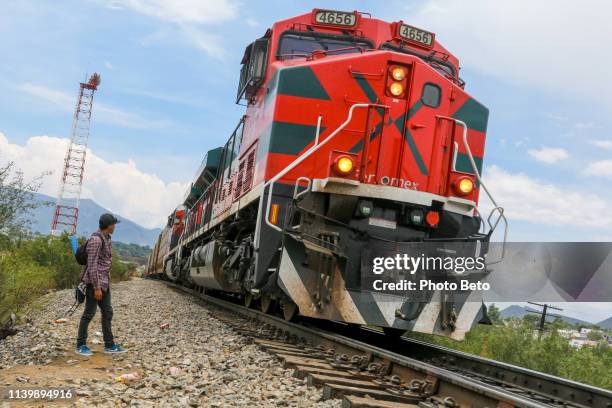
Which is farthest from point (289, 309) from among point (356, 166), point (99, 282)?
point (99, 282)

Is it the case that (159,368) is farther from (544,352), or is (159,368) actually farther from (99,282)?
(544,352)

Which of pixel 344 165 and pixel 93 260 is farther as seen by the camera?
pixel 344 165

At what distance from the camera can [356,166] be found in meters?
6.20

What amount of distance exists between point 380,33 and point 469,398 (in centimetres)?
463

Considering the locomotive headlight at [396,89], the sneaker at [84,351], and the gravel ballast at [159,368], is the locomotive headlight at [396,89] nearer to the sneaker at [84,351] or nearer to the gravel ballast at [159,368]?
the gravel ballast at [159,368]

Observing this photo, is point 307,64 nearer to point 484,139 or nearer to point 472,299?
point 484,139

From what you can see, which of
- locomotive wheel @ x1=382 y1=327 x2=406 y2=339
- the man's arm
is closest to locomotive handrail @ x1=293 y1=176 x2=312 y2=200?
Result: the man's arm

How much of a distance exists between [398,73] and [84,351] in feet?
13.5

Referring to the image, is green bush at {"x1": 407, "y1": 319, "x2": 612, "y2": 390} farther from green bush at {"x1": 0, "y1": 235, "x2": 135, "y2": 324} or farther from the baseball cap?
green bush at {"x1": 0, "y1": 235, "x2": 135, "y2": 324}

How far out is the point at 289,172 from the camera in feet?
21.4

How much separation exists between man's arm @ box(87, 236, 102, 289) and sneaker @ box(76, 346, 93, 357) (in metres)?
0.54

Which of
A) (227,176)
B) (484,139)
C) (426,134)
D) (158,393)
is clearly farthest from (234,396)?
(227,176)

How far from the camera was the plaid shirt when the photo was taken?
5.62 m

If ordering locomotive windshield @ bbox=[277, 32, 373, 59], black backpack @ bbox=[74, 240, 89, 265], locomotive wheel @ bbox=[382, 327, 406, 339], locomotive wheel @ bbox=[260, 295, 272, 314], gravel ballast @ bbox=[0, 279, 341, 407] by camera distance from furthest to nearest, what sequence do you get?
1. locomotive wheel @ bbox=[260, 295, 272, 314]
2. locomotive wheel @ bbox=[382, 327, 406, 339]
3. locomotive windshield @ bbox=[277, 32, 373, 59]
4. black backpack @ bbox=[74, 240, 89, 265]
5. gravel ballast @ bbox=[0, 279, 341, 407]
